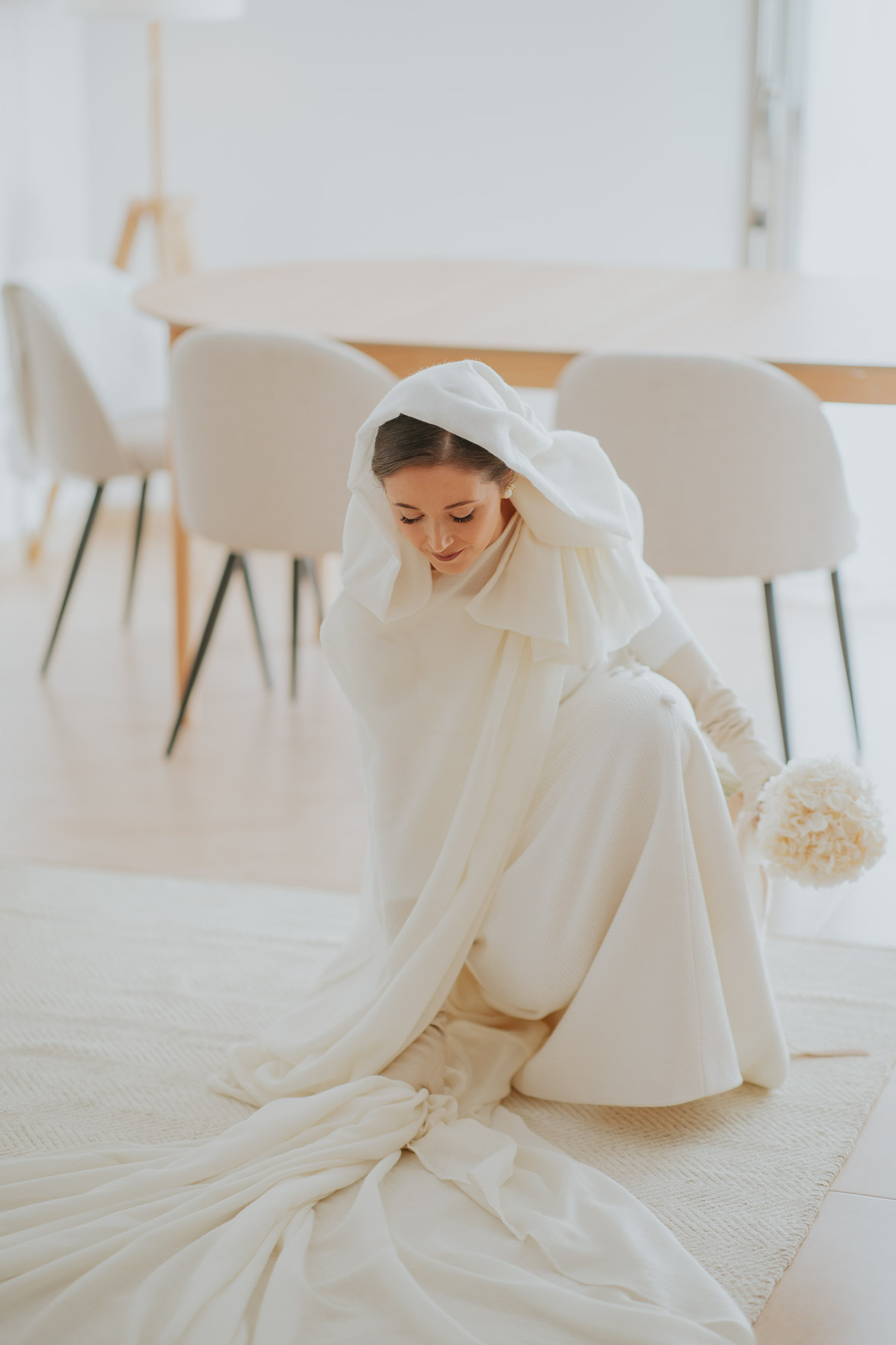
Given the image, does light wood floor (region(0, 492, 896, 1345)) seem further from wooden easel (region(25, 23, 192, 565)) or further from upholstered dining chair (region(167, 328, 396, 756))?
wooden easel (region(25, 23, 192, 565))

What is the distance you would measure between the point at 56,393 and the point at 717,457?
1.44 m

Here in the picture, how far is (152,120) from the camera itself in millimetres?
4211

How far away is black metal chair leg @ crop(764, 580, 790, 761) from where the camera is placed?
279 cm

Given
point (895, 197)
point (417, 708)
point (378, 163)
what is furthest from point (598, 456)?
point (378, 163)

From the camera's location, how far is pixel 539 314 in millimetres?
3018

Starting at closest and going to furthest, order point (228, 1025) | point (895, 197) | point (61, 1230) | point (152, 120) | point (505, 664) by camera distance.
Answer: point (61, 1230) → point (505, 664) → point (228, 1025) → point (895, 197) → point (152, 120)

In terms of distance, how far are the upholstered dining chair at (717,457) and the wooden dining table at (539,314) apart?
0.11m

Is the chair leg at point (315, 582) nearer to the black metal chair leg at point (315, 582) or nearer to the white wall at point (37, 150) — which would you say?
the black metal chair leg at point (315, 582)

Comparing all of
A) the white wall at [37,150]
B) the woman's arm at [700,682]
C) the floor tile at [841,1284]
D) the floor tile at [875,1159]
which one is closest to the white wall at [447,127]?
the white wall at [37,150]

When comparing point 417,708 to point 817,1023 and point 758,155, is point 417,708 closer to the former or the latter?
point 817,1023

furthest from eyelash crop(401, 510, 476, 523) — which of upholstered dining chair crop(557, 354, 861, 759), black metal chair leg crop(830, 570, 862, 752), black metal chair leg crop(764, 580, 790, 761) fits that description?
black metal chair leg crop(830, 570, 862, 752)

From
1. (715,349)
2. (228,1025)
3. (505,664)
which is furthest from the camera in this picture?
(715,349)

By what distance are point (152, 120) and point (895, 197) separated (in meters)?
2.01

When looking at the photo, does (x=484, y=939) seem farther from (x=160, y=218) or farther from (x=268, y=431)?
(x=160, y=218)
